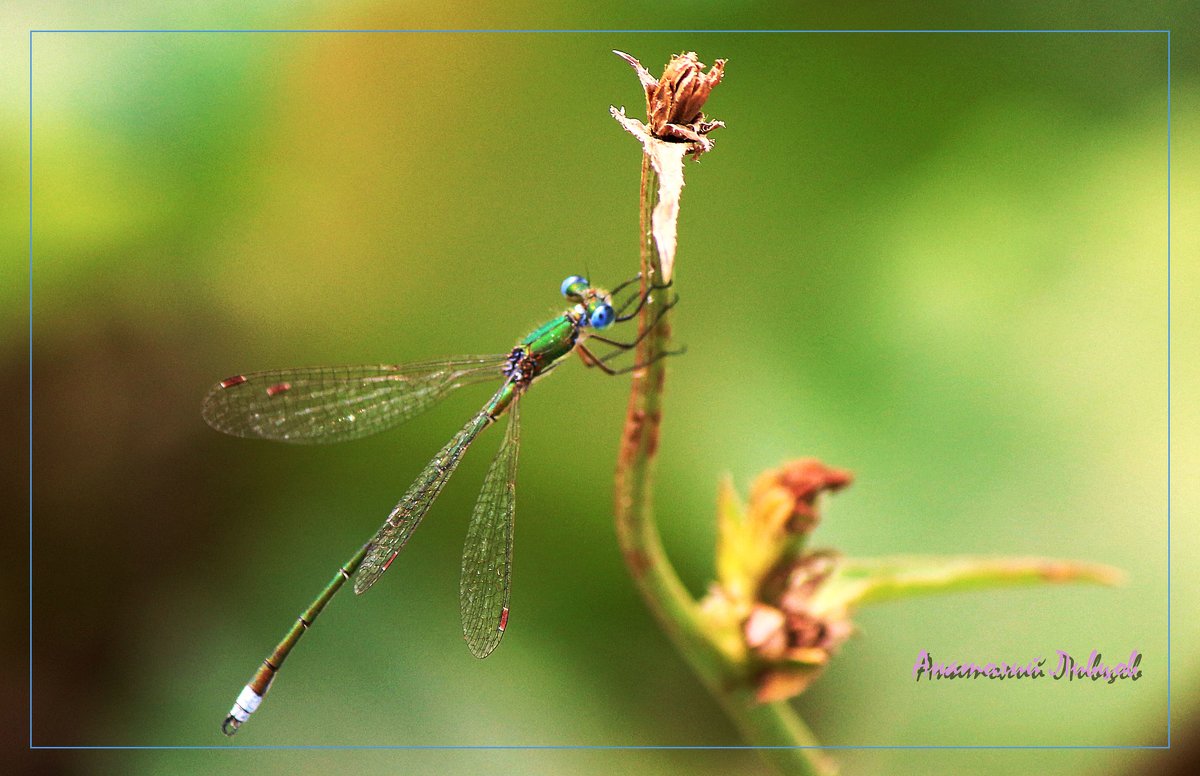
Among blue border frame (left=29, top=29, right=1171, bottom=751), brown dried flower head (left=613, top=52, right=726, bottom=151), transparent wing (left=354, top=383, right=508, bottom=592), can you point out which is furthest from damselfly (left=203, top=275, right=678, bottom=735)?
brown dried flower head (left=613, top=52, right=726, bottom=151)

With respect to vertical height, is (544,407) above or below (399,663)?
above

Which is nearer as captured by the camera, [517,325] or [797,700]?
[797,700]

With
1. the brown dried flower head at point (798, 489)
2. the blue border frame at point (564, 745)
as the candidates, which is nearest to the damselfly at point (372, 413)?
the blue border frame at point (564, 745)

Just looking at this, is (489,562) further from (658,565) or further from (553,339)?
(658,565)

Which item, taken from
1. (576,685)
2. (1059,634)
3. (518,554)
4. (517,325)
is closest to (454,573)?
(518,554)

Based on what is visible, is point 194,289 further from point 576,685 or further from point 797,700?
point 797,700
